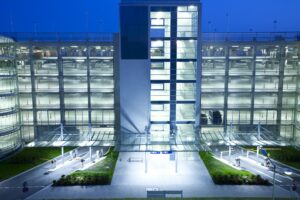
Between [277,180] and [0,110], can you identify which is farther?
[0,110]

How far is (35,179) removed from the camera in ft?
130

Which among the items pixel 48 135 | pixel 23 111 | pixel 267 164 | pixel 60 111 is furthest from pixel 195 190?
pixel 23 111

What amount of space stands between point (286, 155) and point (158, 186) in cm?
1981

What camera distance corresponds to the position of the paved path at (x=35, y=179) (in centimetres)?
3581

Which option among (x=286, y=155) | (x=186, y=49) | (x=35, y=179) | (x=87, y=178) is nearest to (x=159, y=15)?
(x=186, y=49)

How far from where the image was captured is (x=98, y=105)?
185 feet

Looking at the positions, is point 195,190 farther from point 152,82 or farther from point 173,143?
point 152,82

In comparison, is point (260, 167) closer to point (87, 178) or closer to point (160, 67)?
point (160, 67)

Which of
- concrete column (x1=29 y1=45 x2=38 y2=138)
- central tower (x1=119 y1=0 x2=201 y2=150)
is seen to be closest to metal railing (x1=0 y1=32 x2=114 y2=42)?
concrete column (x1=29 y1=45 x2=38 y2=138)

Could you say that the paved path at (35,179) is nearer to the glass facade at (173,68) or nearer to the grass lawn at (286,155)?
the glass facade at (173,68)

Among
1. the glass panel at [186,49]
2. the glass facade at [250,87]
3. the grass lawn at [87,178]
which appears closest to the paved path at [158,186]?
the grass lawn at [87,178]

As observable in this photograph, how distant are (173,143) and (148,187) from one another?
27.2ft

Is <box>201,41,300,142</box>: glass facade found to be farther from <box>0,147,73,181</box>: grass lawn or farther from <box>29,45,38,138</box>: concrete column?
<box>29,45,38,138</box>: concrete column

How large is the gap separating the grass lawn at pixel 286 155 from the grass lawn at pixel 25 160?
29.6 m
